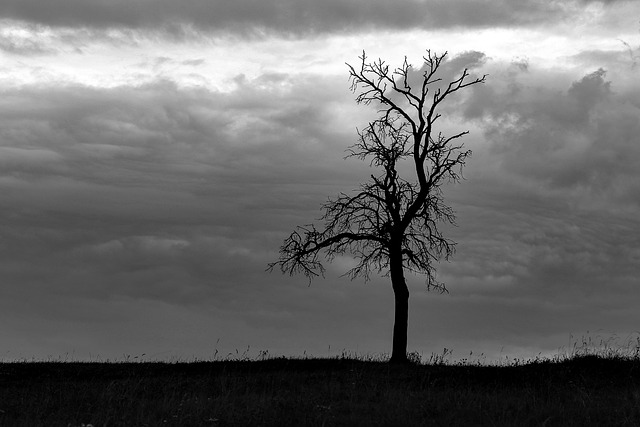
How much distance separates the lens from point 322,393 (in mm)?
18391

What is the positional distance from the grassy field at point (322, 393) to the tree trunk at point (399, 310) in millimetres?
1833

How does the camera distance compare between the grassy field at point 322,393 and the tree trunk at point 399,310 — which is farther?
the tree trunk at point 399,310

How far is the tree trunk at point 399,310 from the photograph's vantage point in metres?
28.2

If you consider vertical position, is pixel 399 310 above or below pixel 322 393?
above

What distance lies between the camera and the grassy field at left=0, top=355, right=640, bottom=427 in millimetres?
14526

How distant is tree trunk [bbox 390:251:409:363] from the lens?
92.5 feet

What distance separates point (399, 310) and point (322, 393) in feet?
34.8

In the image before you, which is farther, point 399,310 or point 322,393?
point 399,310

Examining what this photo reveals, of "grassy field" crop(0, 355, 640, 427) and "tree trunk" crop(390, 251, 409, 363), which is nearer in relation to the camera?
"grassy field" crop(0, 355, 640, 427)

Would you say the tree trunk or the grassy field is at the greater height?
the tree trunk

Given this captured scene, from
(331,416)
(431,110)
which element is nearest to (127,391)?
(331,416)

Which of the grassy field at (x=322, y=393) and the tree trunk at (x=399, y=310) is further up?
the tree trunk at (x=399, y=310)

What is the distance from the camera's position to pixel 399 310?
28.6m

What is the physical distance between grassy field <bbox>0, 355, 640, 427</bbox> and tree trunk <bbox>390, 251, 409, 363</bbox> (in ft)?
6.01
